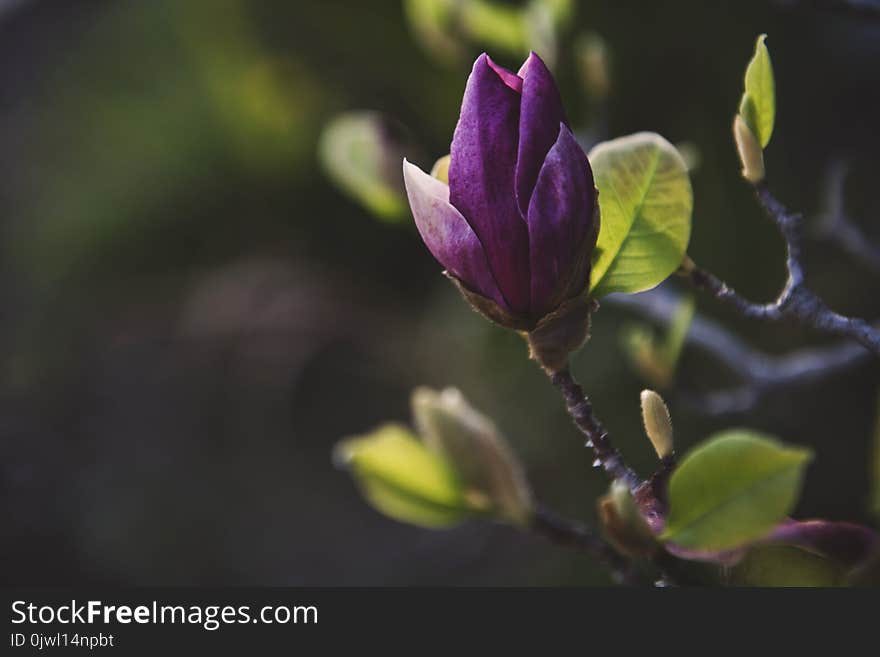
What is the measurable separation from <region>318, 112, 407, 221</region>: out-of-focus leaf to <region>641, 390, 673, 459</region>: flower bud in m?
0.38

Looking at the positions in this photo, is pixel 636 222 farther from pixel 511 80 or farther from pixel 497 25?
pixel 497 25

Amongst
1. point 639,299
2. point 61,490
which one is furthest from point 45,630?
point 61,490

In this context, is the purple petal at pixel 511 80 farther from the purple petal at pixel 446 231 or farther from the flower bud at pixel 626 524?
the flower bud at pixel 626 524

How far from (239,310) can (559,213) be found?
60.1 inches

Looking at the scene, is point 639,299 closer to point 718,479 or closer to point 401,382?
point 718,479

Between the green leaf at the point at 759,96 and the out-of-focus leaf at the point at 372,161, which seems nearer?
the green leaf at the point at 759,96

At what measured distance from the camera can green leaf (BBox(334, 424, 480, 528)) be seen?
497 millimetres

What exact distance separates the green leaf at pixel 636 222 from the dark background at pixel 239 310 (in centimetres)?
83

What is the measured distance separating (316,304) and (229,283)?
0.18 meters

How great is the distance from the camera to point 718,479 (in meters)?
0.41

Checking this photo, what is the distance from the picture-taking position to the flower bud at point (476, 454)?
1.56 feet

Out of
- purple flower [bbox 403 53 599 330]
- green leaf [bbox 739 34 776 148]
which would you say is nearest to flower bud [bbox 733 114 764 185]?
green leaf [bbox 739 34 776 148]

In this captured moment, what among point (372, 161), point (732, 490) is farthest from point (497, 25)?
point (732, 490)

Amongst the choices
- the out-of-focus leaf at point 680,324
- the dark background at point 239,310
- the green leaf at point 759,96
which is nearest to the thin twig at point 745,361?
the out-of-focus leaf at point 680,324
